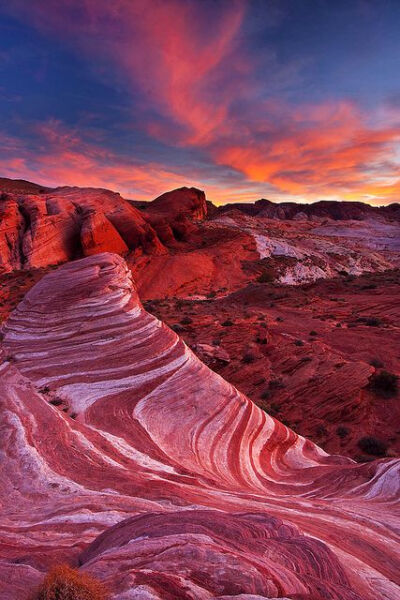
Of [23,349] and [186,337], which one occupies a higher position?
[23,349]

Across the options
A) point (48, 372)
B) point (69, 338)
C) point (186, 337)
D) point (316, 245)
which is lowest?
point (186, 337)

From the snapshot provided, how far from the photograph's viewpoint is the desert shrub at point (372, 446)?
1110 cm

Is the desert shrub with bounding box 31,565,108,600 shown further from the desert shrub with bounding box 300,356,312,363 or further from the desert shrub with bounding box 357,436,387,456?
the desert shrub with bounding box 300,356,312,363

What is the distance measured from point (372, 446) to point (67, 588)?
10.9 meters

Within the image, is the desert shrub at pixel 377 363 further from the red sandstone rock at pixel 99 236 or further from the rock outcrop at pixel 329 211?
the rock outcrop at pixel 329 211

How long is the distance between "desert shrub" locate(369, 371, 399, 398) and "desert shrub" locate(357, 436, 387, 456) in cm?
281

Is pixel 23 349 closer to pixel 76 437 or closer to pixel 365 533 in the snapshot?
pixel 76 437

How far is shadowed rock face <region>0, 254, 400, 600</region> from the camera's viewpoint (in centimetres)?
305

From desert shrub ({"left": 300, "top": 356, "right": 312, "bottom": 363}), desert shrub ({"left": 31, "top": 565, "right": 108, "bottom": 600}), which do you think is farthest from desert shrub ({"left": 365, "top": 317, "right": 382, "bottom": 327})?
desert shrub ({"left": 31, "top": 565, "right": 108, "bottom": 600})

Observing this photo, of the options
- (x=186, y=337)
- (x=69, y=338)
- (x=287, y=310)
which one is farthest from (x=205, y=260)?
(x=69, y=338)

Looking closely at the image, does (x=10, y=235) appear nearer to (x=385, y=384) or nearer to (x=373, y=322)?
(x=373, y=322)

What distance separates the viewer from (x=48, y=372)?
868cm

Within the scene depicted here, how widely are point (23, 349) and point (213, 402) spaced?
479 centimetres

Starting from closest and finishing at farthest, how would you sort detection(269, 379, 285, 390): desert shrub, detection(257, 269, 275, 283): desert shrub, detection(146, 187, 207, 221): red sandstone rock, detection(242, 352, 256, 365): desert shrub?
detection(269, 379, 285, 390): desert shrub
detection(242, 352, 256, 365): desert shrub
detection(257, 269, 275, 283): desert shrub
detection(146, 187, 207, 221): red sandstone rock
